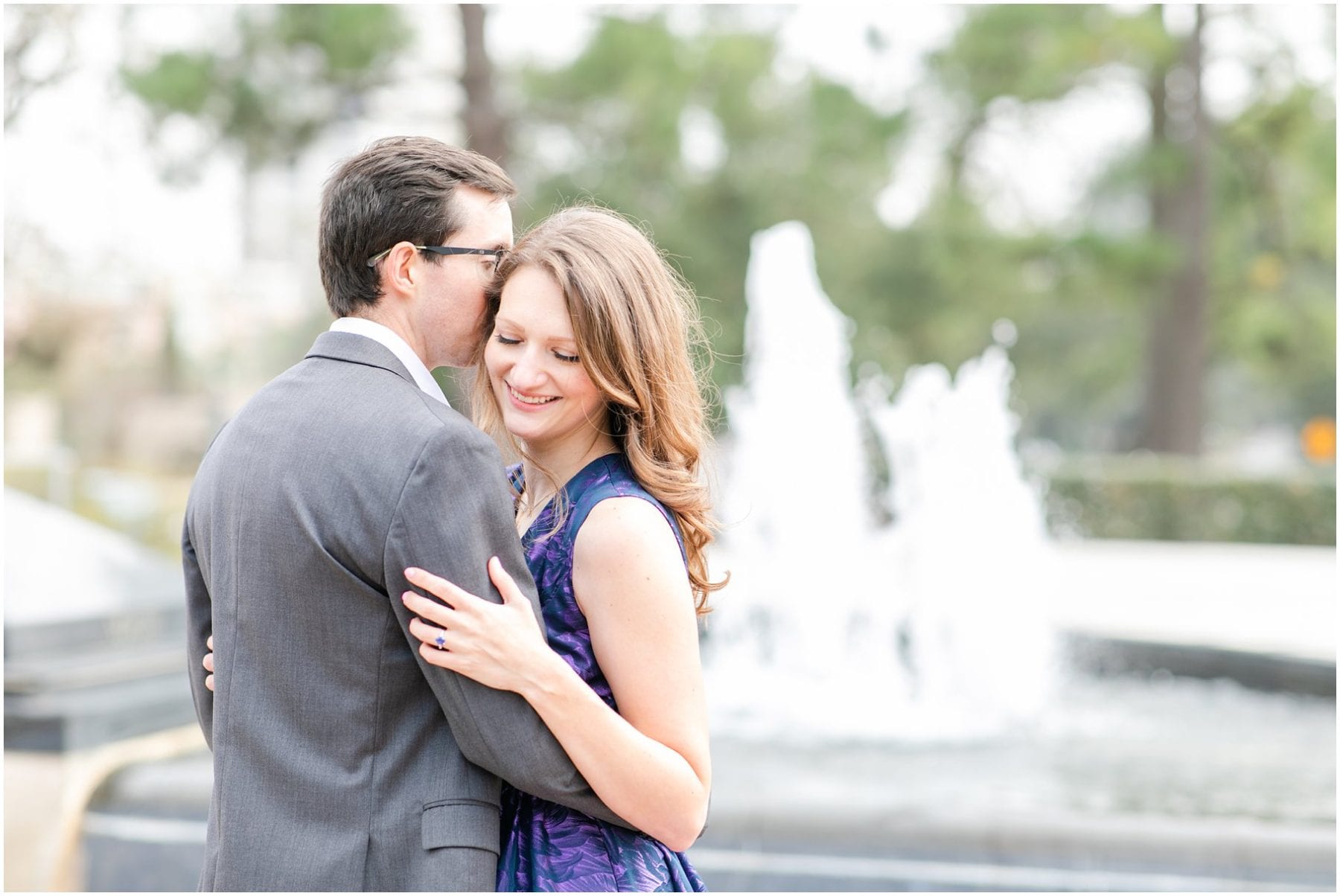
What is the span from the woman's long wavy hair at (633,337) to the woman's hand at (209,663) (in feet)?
1.90

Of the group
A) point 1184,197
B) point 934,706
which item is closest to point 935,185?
point 1184,197

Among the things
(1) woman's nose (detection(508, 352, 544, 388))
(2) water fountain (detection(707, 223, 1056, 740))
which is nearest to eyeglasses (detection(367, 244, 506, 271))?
(1) woman's nose (detection(508, 352, 544, 388))

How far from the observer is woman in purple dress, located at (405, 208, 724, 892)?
5.11 feet

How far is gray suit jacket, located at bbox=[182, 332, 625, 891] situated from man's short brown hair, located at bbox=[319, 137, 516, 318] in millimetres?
195

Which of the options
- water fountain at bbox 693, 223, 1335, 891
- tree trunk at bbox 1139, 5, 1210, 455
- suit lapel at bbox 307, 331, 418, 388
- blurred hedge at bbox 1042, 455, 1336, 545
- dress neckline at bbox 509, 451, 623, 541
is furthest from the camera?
tree trunk at bbox 1139, 5, 1210, 455

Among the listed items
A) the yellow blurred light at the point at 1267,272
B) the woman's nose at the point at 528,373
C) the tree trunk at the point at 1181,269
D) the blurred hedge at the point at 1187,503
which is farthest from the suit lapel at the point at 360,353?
the yellow blurred light at the point at 1267,272

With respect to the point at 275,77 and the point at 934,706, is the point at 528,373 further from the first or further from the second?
the point at 275,77

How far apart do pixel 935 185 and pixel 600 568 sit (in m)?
17.4

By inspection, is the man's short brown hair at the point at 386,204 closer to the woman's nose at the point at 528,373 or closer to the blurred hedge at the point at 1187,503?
the woman's nose at the point at 528,373

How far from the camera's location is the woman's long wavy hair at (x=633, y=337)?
5.56ft

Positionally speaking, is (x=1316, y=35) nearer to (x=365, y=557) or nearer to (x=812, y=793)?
(x=812, y=793)

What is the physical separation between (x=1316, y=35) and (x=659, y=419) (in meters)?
17.9

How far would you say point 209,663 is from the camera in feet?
5.91

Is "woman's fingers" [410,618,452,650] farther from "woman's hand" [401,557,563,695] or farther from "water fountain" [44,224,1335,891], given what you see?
"water fountain" [44,224,1335,891]
